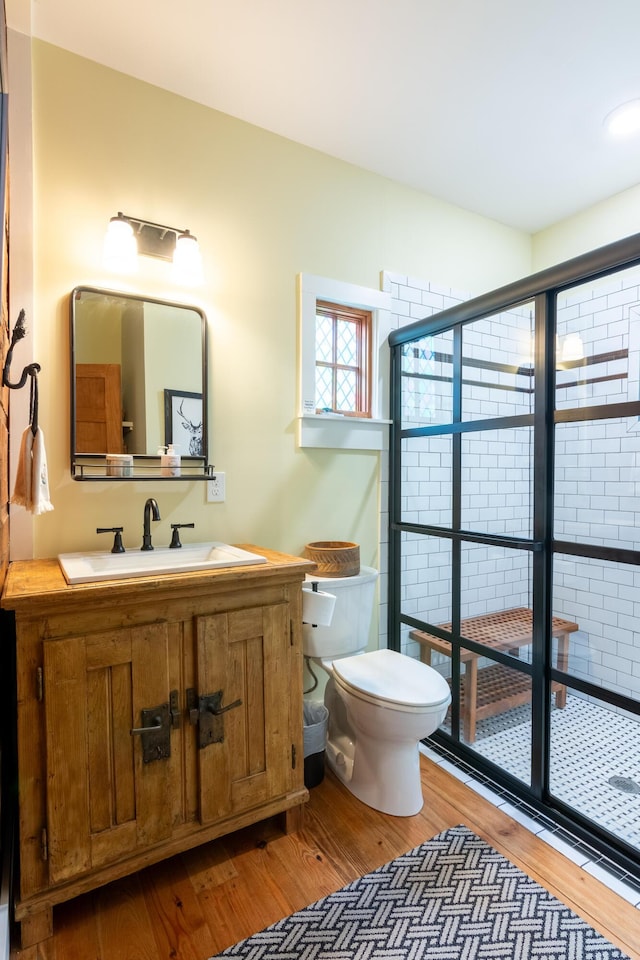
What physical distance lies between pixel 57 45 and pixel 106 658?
214 cm

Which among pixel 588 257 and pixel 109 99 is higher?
pixel 109 99

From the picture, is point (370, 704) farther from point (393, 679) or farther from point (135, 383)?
point (135, 383)

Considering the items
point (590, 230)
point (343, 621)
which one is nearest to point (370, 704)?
point (343, 621)

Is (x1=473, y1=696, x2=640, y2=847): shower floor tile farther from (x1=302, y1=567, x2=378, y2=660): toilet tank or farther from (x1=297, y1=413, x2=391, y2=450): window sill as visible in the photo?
(x1=297, y1=413, x2=391, y2=450): window sill

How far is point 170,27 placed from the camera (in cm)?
171

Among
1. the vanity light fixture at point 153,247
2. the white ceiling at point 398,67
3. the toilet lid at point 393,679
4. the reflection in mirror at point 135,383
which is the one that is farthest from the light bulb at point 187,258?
the toilet lid at point 393,679

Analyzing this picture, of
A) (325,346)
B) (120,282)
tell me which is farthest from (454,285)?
(120,282)

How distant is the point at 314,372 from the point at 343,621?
1.15 meters

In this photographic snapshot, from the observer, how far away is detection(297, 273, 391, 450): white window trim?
2.30m

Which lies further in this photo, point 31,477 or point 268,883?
point 268,883

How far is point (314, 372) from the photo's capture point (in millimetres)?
2336

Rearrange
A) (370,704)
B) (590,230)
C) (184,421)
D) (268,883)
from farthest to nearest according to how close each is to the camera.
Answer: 1. (590,230)
2. (184,421)
3. (370,704)
4. (268,883)

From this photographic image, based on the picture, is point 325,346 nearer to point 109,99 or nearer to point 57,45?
point 109,99

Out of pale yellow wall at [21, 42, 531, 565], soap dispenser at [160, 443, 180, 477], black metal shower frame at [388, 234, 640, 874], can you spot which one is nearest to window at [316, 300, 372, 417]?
pale yellow wall at [21, 42, 531, 565]
